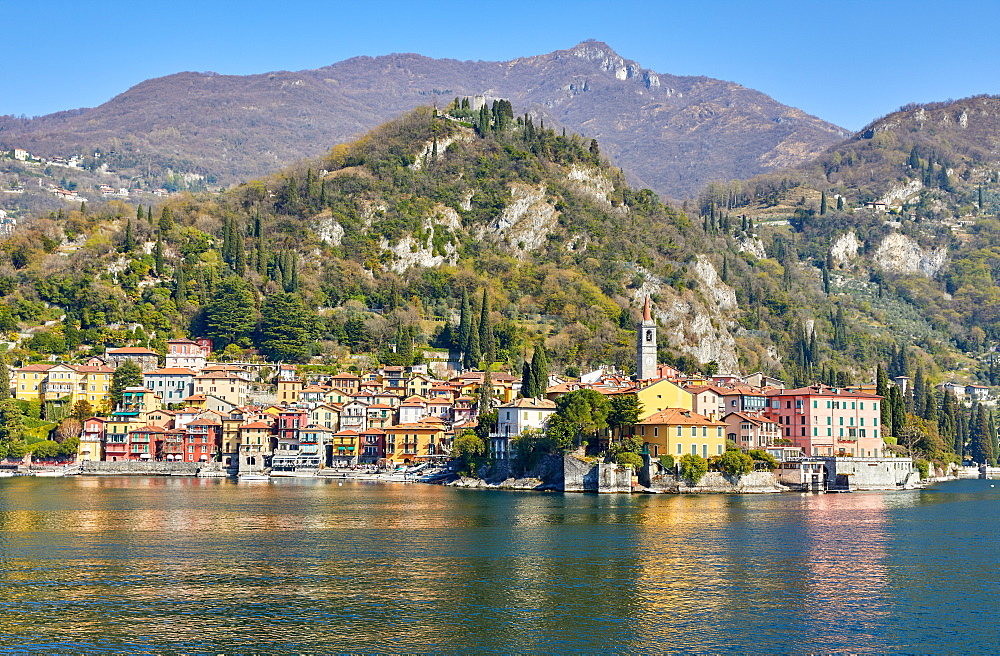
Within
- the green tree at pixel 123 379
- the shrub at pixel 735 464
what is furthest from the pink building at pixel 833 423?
the green tree at pixel 123 379

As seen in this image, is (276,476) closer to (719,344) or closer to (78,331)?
(78,331)

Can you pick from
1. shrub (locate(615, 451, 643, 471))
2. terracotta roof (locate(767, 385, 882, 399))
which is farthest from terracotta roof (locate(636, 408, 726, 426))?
terracotta roof (locate(767, 385, 882, 399))

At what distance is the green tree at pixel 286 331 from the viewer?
417 ft

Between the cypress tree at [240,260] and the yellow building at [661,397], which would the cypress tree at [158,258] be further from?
the yellow building at [661,397]

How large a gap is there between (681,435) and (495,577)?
39124 millimetres

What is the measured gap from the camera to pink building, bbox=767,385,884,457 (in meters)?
91.9

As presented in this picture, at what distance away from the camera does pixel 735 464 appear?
80.2m

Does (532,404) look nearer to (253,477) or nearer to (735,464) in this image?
(735,464)

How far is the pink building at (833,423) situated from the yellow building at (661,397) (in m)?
8.71

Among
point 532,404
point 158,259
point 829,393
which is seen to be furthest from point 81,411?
point 829,393

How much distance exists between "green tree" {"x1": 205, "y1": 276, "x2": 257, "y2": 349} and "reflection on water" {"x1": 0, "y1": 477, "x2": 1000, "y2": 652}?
5836cm

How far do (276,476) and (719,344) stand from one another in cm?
7357

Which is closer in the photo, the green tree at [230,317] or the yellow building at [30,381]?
the yellow building at [30,381]

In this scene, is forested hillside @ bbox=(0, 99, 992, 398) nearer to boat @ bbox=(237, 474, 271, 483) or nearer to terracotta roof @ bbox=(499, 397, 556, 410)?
boat @ bbox=(237, 474, 271, 483)
